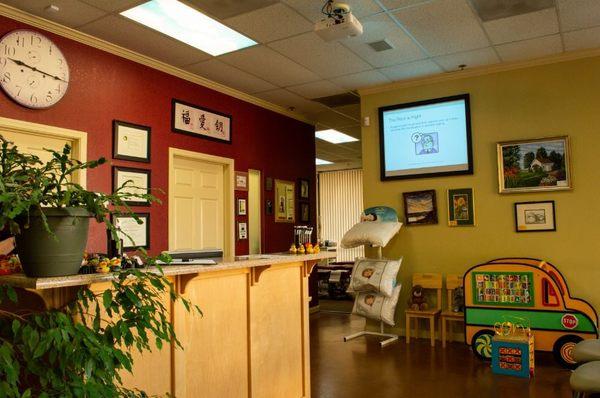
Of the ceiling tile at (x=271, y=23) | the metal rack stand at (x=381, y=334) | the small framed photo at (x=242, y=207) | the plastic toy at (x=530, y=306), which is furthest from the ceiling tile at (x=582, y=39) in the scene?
the small framed photo at (x=242, y=207)

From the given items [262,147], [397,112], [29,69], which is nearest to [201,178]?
[262,147]

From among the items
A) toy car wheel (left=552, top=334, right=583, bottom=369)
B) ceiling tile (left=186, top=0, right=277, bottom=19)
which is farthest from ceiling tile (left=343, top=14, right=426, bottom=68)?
toy car wheel (left=552, top=334, right=583, bottom=369)

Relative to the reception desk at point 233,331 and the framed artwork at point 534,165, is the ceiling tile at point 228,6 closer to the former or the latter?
the reception desk at point 233,331

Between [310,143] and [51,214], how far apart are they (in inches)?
231

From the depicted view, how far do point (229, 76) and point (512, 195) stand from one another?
329cm

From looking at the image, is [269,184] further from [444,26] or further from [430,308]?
[444,26]

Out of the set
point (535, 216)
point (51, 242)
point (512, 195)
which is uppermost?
point (512, 195)

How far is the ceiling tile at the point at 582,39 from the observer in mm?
4148

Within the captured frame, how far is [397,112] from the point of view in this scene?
5.55 metres

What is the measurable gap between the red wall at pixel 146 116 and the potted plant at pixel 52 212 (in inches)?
95.1

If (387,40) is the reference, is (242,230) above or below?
below

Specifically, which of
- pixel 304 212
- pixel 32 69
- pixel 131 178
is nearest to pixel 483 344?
pixel 304 212

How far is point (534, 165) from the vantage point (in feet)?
15.7

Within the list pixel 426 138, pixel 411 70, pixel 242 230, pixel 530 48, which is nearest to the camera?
pixel 530 48
